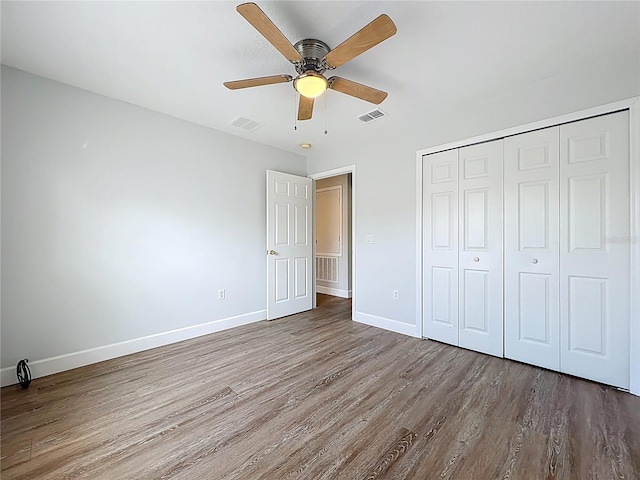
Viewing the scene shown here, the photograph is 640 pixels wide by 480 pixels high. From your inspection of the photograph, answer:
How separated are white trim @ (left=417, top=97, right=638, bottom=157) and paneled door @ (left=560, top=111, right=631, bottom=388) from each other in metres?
0.05

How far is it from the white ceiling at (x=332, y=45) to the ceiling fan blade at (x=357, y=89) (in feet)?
0.82

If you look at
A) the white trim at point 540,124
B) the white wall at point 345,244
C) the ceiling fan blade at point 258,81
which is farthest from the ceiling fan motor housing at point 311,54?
the white wall at point 345,244

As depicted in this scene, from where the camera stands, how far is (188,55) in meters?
2.12

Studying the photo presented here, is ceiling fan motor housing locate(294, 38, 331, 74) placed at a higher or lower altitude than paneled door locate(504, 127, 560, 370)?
higher

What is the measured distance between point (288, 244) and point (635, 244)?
3.56 meters

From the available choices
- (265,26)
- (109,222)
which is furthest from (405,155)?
(109,222)

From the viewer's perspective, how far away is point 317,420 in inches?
72.5

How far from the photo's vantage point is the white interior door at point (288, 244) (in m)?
4.05

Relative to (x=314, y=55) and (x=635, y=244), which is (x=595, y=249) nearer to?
(x=635, y=244)

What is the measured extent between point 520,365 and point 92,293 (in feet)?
13.3

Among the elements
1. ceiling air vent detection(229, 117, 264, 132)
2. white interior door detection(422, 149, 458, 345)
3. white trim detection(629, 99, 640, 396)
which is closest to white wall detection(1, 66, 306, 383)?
ceiling air vent detection(229, 117, 264, 132)

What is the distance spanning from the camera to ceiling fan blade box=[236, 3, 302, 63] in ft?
4.48

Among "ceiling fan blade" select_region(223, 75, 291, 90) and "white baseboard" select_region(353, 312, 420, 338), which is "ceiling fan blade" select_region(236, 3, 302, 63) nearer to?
"ceiling fan blade" select_region(223, 75, 291, 90)

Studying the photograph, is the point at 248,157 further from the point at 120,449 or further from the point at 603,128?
A: the point at 603,128
